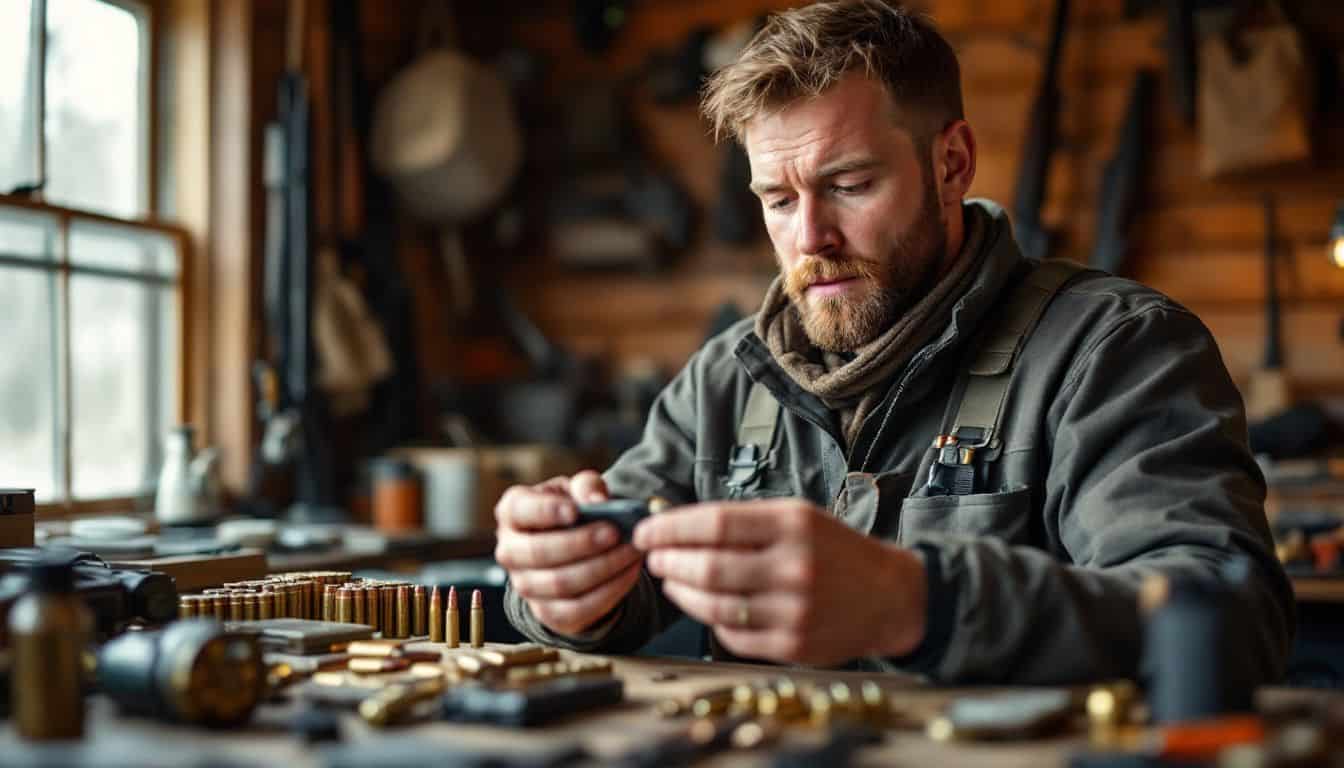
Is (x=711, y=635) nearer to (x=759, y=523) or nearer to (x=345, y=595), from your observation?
(x=345, y=595)

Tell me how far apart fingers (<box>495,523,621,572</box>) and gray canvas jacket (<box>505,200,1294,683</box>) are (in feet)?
0.67

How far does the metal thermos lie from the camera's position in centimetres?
134

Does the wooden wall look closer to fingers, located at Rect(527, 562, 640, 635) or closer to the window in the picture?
the window

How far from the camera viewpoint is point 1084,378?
6.90ft

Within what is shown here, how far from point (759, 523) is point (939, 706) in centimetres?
30

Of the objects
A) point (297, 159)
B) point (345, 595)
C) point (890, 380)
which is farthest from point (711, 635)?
point (297, 159)

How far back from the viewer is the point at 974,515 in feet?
7.09

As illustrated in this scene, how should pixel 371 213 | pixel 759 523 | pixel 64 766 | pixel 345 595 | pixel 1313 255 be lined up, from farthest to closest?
1. pixel 371 213
2. pixel 1313 255
3. pixel 345 595
4. pixel 759 523
5. pixel 64 766

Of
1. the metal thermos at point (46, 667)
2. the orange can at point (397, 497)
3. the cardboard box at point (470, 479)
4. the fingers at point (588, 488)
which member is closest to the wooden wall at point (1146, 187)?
the cardboard box at point (470, 479)

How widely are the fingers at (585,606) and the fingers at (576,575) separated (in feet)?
0.06

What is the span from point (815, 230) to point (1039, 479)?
58cm

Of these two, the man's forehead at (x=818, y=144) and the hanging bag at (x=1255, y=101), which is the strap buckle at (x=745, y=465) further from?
the hanging bag at (x=1255, y=101)

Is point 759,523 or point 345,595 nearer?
point 759,523

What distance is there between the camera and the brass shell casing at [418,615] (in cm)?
207
